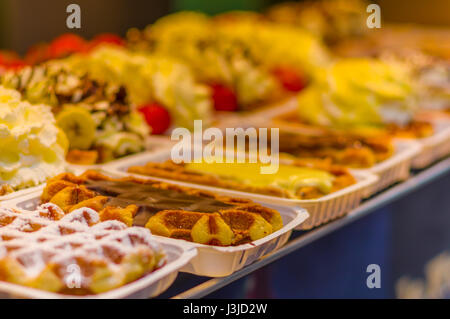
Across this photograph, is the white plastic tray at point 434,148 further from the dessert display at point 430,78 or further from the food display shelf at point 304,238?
the dessert display at point 430,78

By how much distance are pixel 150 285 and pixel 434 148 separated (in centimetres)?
164

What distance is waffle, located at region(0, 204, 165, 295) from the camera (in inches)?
43.6

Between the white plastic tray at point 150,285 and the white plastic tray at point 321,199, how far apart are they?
16.1 inches

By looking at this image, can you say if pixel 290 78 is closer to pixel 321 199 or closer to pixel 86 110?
pixel 86 110

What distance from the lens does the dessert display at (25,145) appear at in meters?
1.59

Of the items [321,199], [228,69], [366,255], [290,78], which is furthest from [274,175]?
[290,78]

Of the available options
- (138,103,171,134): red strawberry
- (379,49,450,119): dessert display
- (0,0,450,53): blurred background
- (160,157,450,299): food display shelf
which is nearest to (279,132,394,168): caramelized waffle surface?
(160,157,450,299): food display shelf

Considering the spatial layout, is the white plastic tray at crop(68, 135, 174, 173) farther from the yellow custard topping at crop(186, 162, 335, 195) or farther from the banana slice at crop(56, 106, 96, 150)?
the yellow custard topping at crop(186, 162, 335, 195)

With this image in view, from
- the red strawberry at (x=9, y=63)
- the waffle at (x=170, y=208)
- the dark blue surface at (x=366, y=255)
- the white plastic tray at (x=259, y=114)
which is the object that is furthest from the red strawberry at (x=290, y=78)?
the waffle at (x=170, y=208)
